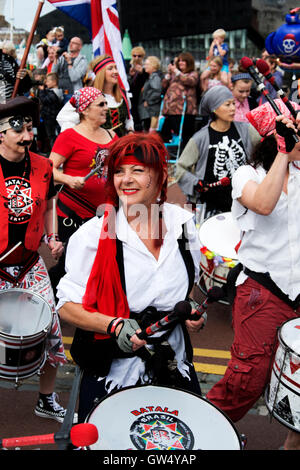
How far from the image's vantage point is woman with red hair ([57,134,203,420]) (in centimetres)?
221

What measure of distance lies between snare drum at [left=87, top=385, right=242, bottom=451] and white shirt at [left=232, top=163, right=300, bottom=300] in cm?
96

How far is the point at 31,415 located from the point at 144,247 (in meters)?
1.83

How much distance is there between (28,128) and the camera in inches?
128

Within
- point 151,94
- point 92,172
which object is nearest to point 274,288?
point 92,172

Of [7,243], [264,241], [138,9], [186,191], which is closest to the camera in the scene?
[264,241]

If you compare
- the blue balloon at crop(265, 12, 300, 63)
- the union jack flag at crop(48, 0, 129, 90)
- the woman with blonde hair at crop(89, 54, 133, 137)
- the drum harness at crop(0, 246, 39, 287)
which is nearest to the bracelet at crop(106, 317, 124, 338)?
the drum harness at crop(0, 246, 39, 287)

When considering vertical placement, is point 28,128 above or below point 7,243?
above

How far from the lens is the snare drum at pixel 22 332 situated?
9.30 ft

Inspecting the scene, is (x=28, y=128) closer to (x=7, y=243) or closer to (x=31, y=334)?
(x=7, y=243)

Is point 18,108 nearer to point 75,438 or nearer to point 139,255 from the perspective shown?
point 139,255

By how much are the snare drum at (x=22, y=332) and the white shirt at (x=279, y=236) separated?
4.06 feet

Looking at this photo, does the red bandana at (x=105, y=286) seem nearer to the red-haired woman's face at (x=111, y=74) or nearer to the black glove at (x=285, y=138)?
the black glove at (x=285, y=138)

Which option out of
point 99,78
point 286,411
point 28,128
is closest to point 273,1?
point 99,78

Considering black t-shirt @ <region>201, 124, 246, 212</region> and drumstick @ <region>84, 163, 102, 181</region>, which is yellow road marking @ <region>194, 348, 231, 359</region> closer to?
black t-shirt @ <region>201, 124, 246, 212</region>
